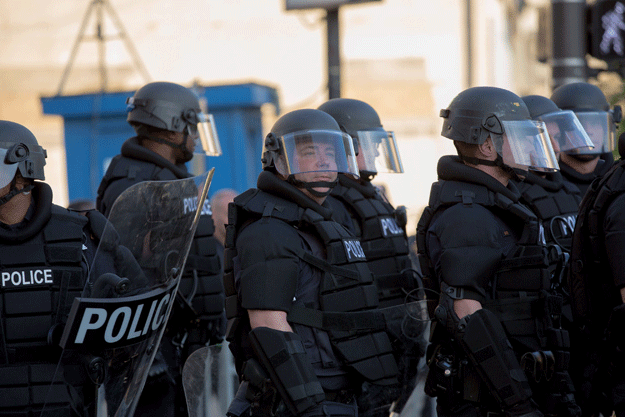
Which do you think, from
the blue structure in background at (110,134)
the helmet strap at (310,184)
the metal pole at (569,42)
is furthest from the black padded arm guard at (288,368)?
the blue structure in background at (110,134)

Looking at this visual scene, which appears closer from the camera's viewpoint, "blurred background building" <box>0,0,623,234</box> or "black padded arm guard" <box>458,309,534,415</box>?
"black padded arm guard" <box>458,309,534,415</box>

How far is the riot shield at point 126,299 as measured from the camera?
3316 millimetres

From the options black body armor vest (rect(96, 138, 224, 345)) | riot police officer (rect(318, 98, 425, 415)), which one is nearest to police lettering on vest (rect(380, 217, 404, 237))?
riot police officer (rect(318, 98, 425, 415))

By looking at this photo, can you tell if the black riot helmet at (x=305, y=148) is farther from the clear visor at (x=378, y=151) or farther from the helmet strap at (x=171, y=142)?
the helmet strap at (x=171, y=142)

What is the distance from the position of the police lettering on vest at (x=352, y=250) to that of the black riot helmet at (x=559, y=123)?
213 cm

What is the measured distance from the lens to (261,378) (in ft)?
11.0

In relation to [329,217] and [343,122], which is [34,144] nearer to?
[329,217]

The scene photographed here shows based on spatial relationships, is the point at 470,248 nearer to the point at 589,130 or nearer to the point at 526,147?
the point at 526,147

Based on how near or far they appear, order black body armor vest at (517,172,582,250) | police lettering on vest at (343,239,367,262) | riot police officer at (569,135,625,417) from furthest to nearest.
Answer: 1. black body armor vest at (517,172,582,250)
2. police lettering on vest at (343,239,367,262)
3. riot police officer at (569,135,625,417)

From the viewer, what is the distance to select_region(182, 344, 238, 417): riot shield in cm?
381

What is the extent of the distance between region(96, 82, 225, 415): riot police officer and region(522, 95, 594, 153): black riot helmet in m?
2.21

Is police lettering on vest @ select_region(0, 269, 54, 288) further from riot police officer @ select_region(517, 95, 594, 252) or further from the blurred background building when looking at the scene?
the blurred background building

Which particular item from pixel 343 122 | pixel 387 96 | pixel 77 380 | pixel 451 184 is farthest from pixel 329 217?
pixel 387 96

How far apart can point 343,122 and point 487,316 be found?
6.94 ft
